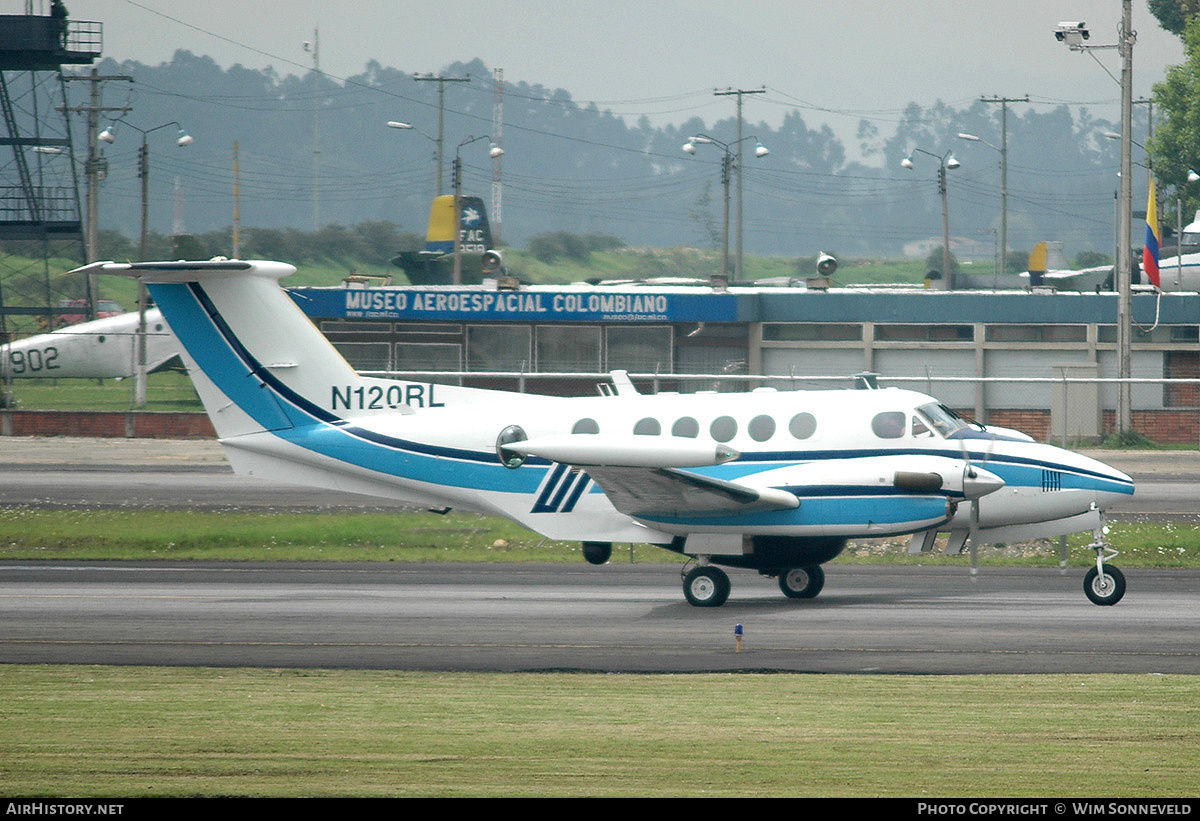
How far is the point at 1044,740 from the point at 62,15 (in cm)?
6085

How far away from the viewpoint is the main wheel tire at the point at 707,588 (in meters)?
18.8

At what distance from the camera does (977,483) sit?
18.2m

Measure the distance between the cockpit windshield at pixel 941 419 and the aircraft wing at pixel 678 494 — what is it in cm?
218

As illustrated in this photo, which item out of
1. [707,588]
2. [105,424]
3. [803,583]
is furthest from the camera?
[105,424]

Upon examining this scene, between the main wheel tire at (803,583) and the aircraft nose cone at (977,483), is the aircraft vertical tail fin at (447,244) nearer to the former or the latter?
the main wheel tire at (803,583)

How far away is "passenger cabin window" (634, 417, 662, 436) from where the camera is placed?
1911 centimetres

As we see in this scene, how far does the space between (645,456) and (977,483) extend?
4631 millimetres

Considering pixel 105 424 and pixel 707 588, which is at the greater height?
pixel 105 424

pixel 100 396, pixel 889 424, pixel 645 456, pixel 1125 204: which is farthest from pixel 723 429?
pixel 100 396

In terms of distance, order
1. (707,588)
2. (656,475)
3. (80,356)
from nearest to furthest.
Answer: (656,475) → (707,588) → (80,356)

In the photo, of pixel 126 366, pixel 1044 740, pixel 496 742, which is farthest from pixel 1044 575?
pixel 126 366

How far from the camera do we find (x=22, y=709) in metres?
11.1

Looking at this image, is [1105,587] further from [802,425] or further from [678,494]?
[678,494]

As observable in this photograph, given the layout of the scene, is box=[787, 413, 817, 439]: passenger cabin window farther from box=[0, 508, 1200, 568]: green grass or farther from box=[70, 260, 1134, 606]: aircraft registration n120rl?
box=[0, 508, 1200, 568]: green grass
